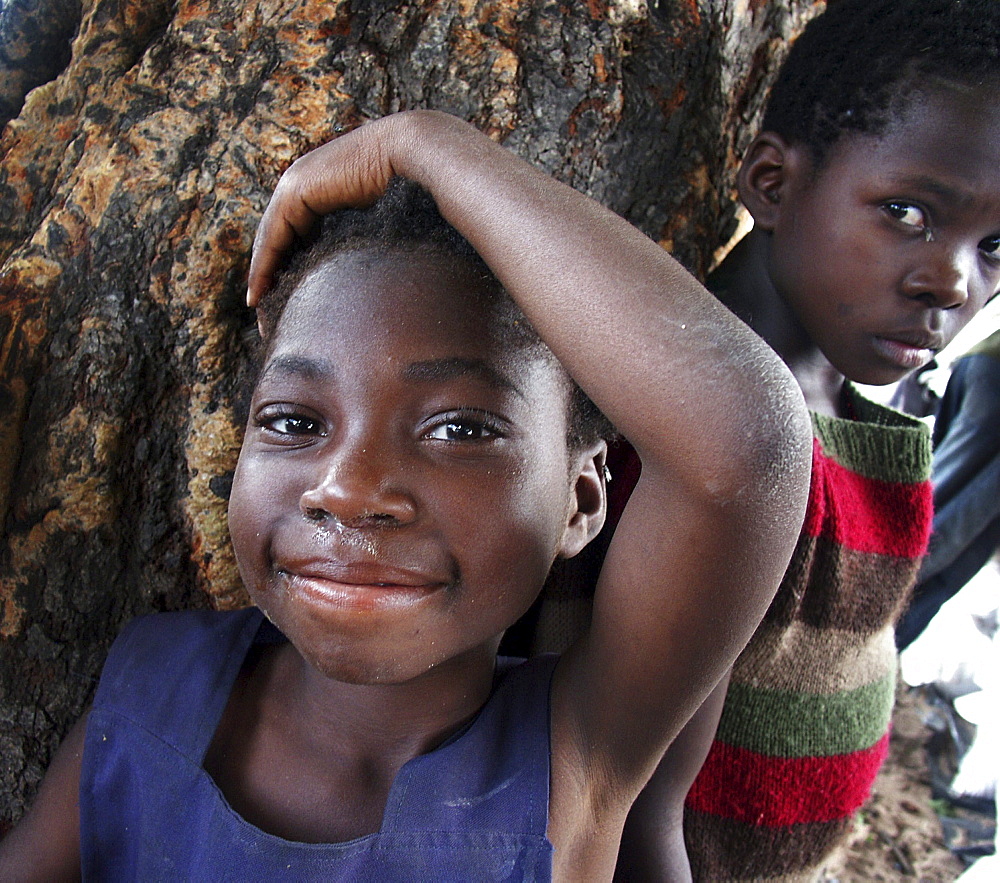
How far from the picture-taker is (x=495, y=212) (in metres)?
1.02

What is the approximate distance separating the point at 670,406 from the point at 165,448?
0.97m

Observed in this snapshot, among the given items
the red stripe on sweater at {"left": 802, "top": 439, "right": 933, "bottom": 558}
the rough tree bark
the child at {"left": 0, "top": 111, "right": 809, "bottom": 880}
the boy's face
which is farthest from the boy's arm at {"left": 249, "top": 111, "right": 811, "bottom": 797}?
the boy's face

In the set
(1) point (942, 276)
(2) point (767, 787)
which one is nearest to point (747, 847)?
(2) point (767, 787)

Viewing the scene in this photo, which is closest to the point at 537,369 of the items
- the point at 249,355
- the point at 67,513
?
the point at 249,355

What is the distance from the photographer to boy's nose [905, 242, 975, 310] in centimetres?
149

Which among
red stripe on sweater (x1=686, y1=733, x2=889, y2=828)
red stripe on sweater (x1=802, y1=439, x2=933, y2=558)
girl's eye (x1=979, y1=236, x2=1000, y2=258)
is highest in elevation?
girl's eye (x1=979, y1=236, x2=1000, y2=258)

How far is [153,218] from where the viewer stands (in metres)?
1.44

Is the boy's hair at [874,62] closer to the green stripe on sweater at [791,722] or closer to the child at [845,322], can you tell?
the child at [845,322]

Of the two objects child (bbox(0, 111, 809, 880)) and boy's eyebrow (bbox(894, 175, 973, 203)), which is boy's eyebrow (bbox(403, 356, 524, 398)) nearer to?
child (bbox(0, 111, 809, 880))

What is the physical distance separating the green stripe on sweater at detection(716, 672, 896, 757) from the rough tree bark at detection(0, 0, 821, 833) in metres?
0.97

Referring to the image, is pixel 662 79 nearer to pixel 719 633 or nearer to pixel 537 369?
pixel 537 369

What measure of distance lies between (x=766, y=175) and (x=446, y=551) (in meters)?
1.12

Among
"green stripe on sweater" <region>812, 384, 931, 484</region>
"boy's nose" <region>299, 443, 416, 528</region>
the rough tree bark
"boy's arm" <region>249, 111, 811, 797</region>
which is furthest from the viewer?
"green stripe on sweater" <region>812, 384, 931, 484</region>

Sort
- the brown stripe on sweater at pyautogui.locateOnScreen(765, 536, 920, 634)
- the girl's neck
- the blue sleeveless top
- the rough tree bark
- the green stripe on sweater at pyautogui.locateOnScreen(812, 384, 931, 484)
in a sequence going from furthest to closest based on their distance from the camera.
Answer: the green stripe on sweater at pyautogui.locateOnScreen(812, 384, 931, 484) → the brown stripe on sweater at pyautogui.locateOnScreen(765, 536, 920, 634) → the rough tree bark → the girl's neck → the blue sleeveless top
